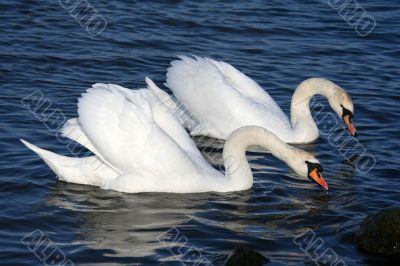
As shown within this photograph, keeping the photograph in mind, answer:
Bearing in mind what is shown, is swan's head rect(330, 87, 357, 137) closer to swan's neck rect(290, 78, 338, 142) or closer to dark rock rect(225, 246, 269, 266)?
swan's neck rect(290, 78, 338, 142)

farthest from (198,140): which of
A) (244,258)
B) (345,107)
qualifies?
(244,258)

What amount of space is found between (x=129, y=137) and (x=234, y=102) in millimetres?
3015

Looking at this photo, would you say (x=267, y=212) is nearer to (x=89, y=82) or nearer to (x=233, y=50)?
(x=89, y=82)

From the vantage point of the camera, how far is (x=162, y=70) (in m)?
16.3

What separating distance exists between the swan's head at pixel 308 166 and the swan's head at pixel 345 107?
249cm

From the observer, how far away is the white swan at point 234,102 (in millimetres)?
13852

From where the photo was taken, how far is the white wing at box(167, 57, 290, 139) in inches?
546

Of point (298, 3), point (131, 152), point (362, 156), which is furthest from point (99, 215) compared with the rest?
point (298, 3)

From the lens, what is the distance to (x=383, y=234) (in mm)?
9773

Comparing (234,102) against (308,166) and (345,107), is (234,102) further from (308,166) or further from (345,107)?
(308,166)

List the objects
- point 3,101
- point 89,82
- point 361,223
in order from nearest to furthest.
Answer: point 361,223
point 3,101
point 89,82

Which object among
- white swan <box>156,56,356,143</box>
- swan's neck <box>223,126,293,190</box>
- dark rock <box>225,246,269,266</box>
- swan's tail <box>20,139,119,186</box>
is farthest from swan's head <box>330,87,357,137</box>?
dark rock <box>225,246,269,266</box>

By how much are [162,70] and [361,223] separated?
682cm

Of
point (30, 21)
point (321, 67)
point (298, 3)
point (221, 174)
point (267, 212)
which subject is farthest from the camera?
point (298, 3)
